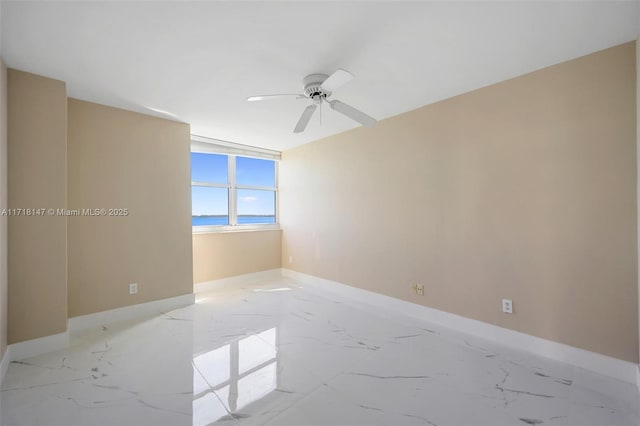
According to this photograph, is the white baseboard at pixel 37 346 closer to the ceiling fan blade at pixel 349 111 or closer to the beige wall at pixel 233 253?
the beige wall at pixel 233 253

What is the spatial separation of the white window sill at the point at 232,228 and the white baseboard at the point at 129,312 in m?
1.00

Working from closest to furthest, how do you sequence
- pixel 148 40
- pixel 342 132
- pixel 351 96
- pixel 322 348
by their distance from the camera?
pixel 148 40 < pixel 322 348 < pixel 351 96 < pixel 342 132

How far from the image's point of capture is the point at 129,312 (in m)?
3.03

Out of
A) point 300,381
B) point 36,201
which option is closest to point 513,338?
point 300,381

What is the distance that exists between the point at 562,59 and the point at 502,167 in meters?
0.87

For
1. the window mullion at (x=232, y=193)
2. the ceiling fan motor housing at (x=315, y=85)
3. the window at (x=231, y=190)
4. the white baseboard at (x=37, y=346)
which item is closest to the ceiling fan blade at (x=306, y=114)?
the ceiling fan motor housing at (x=315, y=85)

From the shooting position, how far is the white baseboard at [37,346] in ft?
6.98

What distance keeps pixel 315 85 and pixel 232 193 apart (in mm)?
2793

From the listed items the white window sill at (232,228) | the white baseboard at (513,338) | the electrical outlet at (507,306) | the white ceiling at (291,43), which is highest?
the white ceiling at (291,43)

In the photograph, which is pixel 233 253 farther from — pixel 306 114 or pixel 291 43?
pixel 291 43

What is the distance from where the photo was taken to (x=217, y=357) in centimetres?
221

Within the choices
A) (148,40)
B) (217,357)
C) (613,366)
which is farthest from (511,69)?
(217,357)

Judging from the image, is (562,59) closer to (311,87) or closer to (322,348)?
(311,87)

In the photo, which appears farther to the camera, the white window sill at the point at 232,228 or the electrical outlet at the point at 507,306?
the white window sill at the point at 232,228
